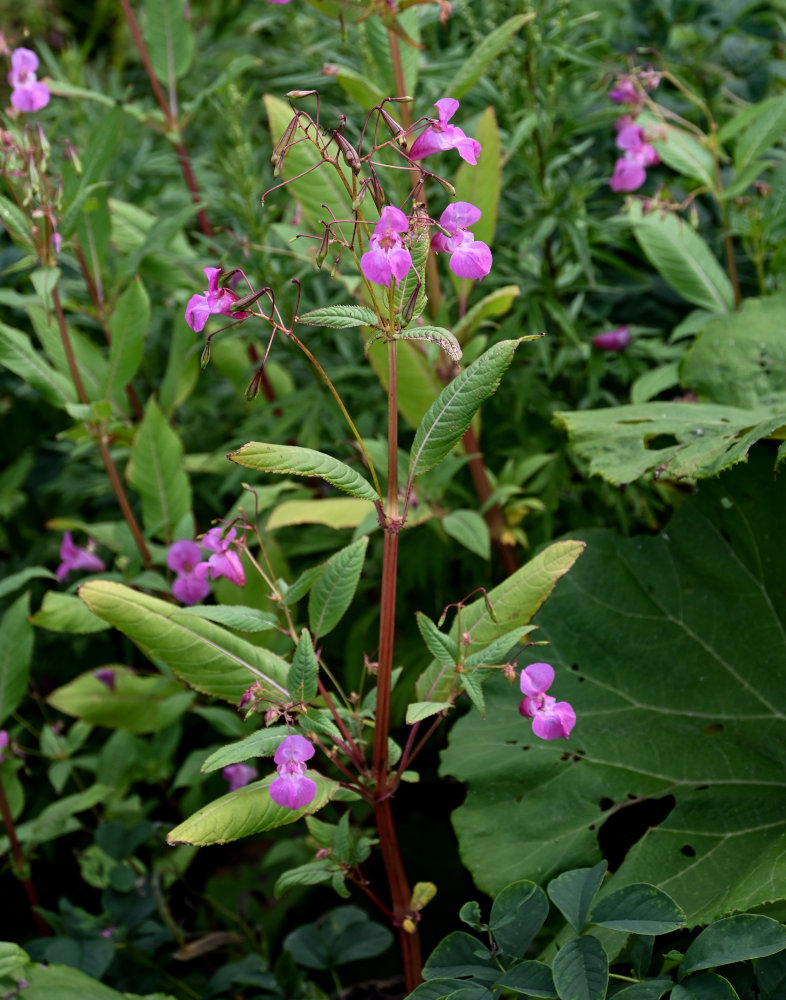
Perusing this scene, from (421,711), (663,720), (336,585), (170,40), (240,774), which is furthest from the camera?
(170,40)

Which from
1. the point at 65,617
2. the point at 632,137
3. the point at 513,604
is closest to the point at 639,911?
the point at 513,604

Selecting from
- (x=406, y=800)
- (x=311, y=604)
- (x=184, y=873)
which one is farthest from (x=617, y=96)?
(x=184, y=873)

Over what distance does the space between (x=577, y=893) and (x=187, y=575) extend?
0.78 m

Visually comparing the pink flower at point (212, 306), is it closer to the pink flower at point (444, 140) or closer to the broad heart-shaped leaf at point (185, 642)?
the pink flower at point (444, 140)

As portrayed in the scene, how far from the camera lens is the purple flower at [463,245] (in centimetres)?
91

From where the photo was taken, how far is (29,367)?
154 centimetres

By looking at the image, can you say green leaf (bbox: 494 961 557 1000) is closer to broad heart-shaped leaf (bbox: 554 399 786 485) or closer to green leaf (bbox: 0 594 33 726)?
broad heart-shaped leaf (bbox: 554 399 786 485)

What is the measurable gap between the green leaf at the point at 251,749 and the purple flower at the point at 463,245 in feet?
1.69

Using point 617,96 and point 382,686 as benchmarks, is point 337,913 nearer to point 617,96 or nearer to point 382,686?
point 382,686

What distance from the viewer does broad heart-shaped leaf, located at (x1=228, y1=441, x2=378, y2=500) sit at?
87 cm

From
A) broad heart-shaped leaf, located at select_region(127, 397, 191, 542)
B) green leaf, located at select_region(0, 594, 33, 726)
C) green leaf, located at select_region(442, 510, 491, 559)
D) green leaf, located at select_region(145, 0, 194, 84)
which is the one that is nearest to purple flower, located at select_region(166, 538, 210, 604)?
broad heart-shaped leaf, located at select_region(127, 397, 191, 542)

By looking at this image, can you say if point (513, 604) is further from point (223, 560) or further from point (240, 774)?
point (240, 774)

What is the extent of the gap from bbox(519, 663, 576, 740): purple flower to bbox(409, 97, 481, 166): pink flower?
1.82 feet

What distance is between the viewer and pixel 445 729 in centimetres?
173
